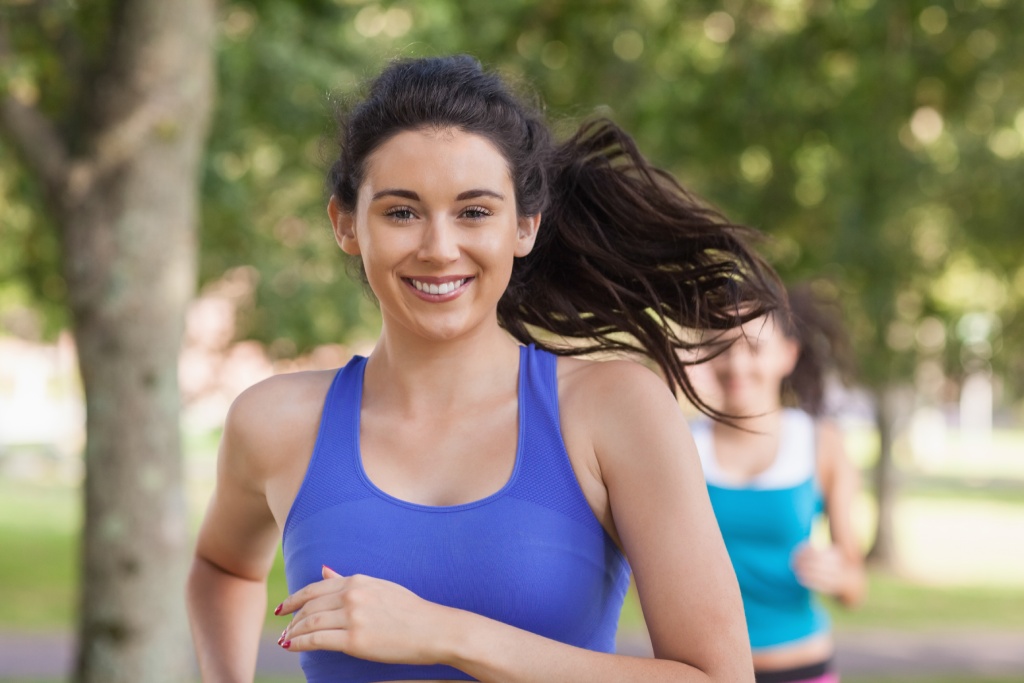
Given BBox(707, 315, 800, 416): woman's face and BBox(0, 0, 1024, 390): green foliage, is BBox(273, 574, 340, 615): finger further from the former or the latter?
BBox(0, 0, 1024, 390): green foliage

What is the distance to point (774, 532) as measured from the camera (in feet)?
14.3

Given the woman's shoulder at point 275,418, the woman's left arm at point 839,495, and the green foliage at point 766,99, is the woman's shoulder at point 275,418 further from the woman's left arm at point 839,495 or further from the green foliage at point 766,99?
the green foliage at point 766,99

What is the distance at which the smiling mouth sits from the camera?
6.99ft

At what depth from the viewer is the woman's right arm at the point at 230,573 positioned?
97.7 inches

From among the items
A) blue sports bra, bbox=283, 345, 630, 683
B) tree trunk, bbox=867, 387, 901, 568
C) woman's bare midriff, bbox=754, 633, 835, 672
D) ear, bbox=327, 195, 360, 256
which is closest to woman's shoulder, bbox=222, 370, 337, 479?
blue sports bra, bbox=283, 345, 630, 683

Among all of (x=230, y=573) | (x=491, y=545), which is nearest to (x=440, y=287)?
(x=491, y=545)

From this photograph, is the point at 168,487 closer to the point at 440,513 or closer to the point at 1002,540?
the point at 440,513

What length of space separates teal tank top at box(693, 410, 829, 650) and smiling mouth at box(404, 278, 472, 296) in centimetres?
242

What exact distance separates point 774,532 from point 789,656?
0.38 metres

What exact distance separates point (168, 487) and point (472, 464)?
17.5ft

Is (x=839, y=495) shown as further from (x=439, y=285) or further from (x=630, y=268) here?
(x=439, y=285)

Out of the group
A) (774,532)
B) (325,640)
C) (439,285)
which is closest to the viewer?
(325,640)

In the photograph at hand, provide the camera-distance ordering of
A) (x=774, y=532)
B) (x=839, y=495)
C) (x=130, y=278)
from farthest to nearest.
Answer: (x=130, y=278) < (x=839, y=495) < (x=774, y=532)

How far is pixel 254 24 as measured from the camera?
34.1ft
